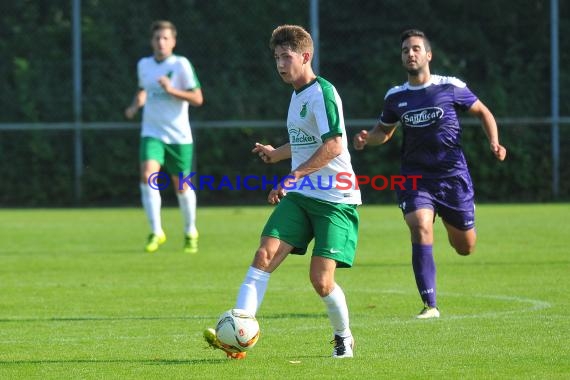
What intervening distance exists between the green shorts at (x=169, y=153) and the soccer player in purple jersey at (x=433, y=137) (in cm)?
522

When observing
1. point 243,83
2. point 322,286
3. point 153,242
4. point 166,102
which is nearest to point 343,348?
point 322,286

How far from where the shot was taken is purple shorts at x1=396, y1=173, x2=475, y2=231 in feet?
30.5

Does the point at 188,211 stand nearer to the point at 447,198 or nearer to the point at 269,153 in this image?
the point at 447,198

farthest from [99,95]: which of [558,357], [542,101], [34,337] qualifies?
[558,357]

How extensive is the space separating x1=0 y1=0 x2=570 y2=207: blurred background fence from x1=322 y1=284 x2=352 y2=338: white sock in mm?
15900

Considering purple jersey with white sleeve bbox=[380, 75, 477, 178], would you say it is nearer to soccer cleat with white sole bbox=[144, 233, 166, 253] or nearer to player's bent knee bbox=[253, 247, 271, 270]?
player's bent knee bbox=[253, 247, 271, 270]

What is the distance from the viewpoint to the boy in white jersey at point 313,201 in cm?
691

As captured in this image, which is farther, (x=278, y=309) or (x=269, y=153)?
(x=278, y=309)

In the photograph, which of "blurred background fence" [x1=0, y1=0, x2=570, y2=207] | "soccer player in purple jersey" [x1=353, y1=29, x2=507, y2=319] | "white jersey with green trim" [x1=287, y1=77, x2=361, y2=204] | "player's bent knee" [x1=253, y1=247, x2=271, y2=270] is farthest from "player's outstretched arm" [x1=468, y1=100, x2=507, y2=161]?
"blurred background fence" [x1=0, y1=0, x2=570, y2=207]

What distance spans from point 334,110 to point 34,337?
102 inches

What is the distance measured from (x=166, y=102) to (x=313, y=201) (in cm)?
784

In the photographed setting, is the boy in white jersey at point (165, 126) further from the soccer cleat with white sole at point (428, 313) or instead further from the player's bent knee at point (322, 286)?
the player's bent knee at point (322, 286)

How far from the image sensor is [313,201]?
7.05 meters

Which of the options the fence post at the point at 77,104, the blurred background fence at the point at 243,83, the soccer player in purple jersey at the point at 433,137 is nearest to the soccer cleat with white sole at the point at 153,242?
the soccer player in purple jersey at the point at 433,137
